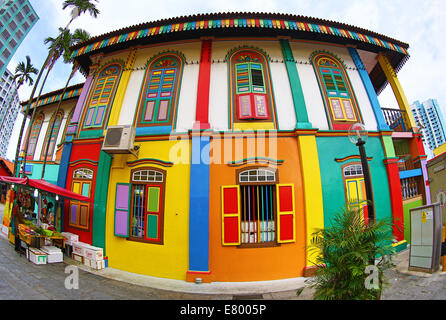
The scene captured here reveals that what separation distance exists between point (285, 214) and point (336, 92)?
15.4ft

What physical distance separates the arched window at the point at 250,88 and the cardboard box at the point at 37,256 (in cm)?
701

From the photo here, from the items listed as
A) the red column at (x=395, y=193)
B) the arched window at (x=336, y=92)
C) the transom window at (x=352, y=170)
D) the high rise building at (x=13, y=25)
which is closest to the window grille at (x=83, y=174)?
the arched window at (x=336, y=92)

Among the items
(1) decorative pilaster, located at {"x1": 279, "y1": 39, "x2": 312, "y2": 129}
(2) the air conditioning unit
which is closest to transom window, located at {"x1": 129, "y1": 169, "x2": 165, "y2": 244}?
(2) the air conditioning unit

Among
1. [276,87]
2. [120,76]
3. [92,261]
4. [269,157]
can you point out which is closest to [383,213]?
[269,157]

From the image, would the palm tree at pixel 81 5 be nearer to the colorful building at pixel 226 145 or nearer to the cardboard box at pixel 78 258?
the colorful building at pixel 226 145

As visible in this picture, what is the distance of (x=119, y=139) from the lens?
5.33 metres

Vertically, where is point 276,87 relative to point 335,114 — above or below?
above

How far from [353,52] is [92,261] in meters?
11.6

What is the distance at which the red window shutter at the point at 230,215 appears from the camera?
4809 millimetres

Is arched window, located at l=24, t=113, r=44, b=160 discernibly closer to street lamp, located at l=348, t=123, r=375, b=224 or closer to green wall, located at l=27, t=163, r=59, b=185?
green wall, located at l=27, t=163, r=59, b=185

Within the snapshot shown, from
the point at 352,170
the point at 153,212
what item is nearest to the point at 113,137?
the point at 153,212

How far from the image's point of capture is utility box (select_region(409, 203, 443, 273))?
4.00 metres

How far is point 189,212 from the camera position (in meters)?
4.88

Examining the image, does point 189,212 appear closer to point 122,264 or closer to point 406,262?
point 122,264
